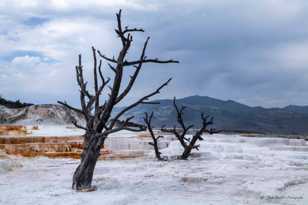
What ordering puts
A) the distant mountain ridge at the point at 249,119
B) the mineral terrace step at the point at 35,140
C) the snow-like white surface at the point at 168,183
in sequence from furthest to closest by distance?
the distant mountain ridge at the point at 249,119 < the mineral terrace step at the point at 35,140 < the snow-like white surface at the point at 168,183

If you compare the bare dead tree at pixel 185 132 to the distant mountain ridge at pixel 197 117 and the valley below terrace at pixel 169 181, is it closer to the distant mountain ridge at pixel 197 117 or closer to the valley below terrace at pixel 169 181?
the valley below terrace at pixel 169 181

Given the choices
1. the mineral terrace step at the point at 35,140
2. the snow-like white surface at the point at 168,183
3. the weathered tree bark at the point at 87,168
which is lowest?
the snow-like white surface at the point at 168,183

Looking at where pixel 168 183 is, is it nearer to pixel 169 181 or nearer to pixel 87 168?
pixel 169 181

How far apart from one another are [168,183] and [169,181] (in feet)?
1.24

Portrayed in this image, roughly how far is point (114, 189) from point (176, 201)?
184 centimetres

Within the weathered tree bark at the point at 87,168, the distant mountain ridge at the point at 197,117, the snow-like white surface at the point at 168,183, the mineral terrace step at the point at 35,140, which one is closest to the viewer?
the snow-like white surface at the point at 168,183

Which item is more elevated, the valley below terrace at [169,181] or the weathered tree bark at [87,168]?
the weathered tree bark at [87,168]

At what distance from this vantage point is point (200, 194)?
348 inches

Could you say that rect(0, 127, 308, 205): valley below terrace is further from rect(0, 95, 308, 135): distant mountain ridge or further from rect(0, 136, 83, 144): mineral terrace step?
rect(0, 95, 308, 135): distant mountain ridge

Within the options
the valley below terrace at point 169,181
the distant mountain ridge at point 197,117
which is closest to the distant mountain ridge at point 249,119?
the distant mountain ridge at point 197,117

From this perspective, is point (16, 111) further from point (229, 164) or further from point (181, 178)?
point (181, 178)

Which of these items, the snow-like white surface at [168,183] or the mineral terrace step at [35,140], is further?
the mineral terrace step at [35,140]

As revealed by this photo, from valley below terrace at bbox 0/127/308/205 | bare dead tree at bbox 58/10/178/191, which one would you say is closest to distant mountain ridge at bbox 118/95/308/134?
valley below terrace at bbox 0/127/308/205

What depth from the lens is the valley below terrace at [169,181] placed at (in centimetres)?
827
